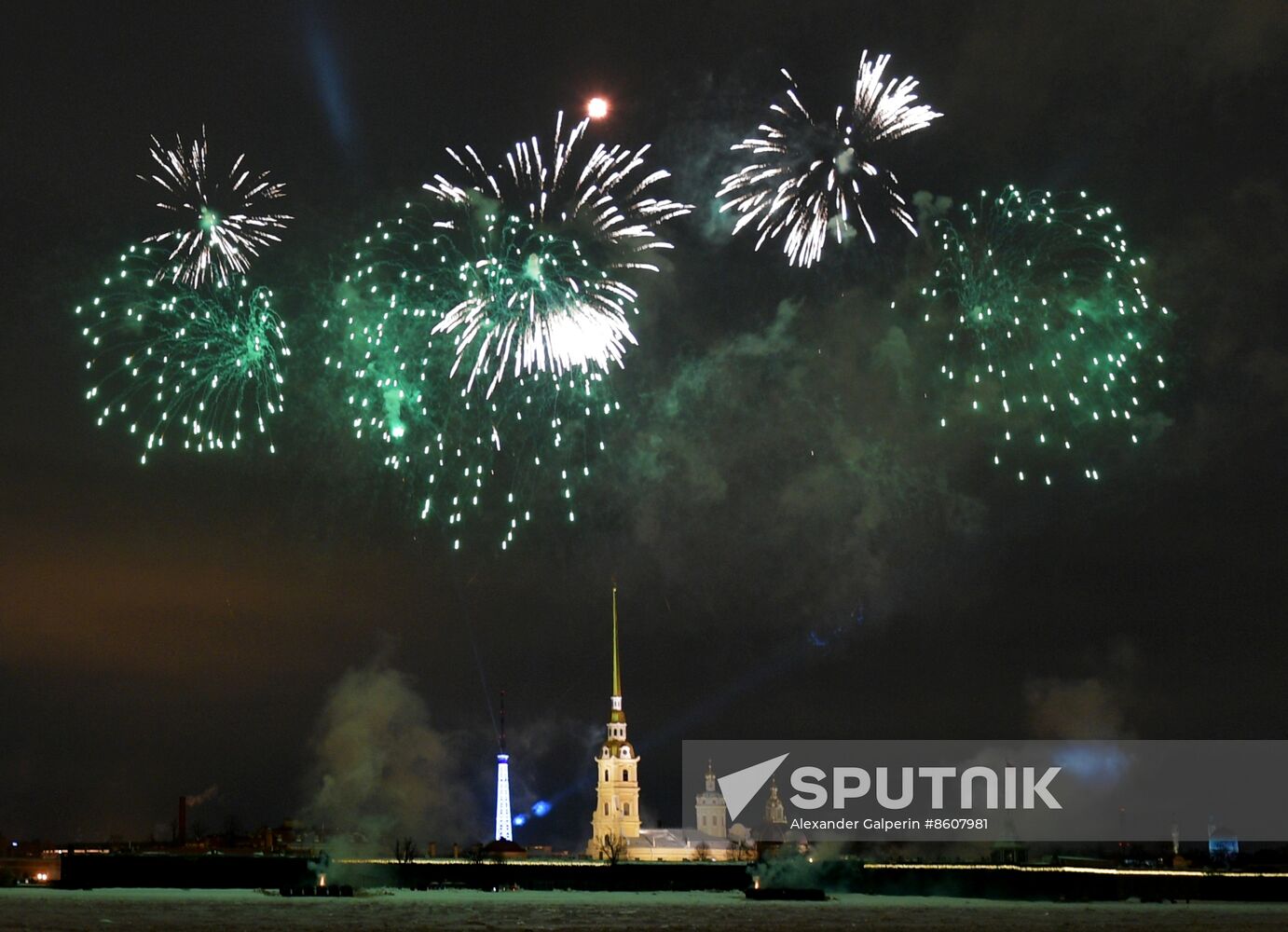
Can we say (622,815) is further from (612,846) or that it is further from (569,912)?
(569,912)

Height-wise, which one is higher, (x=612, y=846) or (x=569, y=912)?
(x=569, y=912)

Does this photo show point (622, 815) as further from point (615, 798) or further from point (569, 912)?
point (569, 912)

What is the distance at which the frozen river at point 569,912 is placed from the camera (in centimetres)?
6762

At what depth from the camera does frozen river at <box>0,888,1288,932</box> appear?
222ft

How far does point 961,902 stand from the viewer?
99.9 m

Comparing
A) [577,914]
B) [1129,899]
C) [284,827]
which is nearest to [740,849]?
[284,827]

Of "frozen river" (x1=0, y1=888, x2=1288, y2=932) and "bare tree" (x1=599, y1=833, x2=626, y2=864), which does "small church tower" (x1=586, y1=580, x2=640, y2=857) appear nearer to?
"bare tree" (x1=599, y1=833, x2=626, y2=864)

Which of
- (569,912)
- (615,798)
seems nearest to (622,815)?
(615,798)

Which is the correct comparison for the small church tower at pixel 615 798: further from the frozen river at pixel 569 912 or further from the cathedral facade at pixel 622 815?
the frozen river at pixel 569 912

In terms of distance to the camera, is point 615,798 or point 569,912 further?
point 615,798

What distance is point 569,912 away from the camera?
8038 cm

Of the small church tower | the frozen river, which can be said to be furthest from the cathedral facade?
the frozen river

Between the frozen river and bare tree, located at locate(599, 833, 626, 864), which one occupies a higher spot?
the frozen river

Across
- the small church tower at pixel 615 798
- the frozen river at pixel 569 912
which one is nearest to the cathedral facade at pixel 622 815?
the small church tower at pixel 615 798
